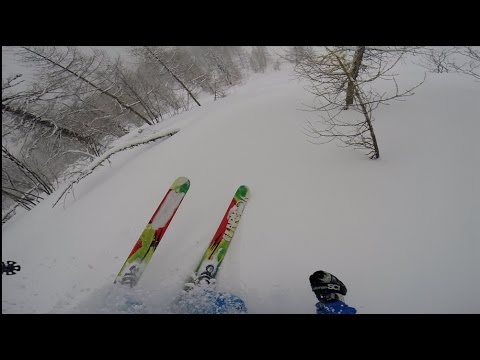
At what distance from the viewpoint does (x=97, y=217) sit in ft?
16.0

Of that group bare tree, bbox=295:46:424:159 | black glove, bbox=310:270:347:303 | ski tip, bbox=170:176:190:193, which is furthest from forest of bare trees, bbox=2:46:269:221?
black glove, bbox=310:270:347:303

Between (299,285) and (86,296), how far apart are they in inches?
113

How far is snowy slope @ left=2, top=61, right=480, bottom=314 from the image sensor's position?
3279 millimetres

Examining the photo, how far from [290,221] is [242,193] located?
38.9 inches

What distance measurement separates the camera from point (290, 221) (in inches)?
159

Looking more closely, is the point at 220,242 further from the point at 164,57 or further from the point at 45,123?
the point at 164,57

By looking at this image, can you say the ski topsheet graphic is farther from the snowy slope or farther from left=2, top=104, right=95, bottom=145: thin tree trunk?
left=2, top=104, right=95, bottom=145: thin tree trunk

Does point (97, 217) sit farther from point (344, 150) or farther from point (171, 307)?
point (344, 150)

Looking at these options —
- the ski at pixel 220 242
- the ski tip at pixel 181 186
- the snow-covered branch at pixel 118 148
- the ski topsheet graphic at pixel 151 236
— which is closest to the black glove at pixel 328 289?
the ski at pixel 220 242
